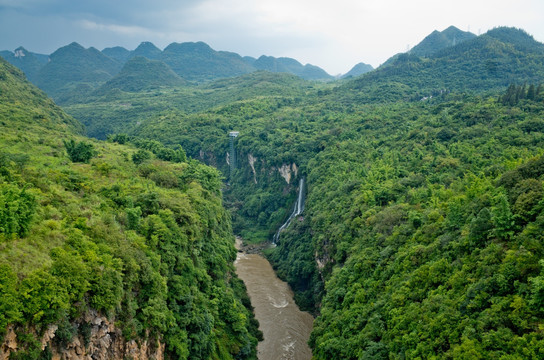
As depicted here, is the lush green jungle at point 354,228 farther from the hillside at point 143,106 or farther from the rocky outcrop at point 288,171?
the hillside at point 143,106

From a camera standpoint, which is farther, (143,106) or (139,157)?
(143,106)

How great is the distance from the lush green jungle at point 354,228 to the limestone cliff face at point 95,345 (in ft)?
2.62

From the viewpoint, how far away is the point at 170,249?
33219 millimetres

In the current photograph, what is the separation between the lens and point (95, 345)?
72.9 ft

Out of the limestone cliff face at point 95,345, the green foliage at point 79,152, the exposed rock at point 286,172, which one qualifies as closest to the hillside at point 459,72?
the exposed rock at point 286,172

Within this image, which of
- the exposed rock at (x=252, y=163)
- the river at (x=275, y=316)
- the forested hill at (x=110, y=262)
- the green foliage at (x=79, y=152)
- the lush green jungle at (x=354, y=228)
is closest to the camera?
the forested hill at (x=110, y=262)

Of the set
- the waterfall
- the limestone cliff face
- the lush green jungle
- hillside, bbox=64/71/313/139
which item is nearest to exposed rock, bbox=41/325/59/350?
the limestone cliff face

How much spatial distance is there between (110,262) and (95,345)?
4.45m

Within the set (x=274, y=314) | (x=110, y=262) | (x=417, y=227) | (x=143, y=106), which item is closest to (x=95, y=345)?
(x=110, y=262)

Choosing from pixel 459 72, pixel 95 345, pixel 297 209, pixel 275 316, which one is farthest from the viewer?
pixel 459 72

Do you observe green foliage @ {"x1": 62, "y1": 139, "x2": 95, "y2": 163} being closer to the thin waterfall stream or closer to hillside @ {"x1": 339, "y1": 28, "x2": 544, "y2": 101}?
the thin waterfall stream

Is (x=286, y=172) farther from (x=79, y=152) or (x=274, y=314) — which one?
(x=79, y=152)

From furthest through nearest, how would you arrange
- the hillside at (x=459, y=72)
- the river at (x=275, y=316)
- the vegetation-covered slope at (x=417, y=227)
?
the hillside at (x=459, y=72) < the river at (x=275, y=316) < the vegetation-covered slope at (x=417, y=227)

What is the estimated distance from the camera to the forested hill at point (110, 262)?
1969 centimetres
